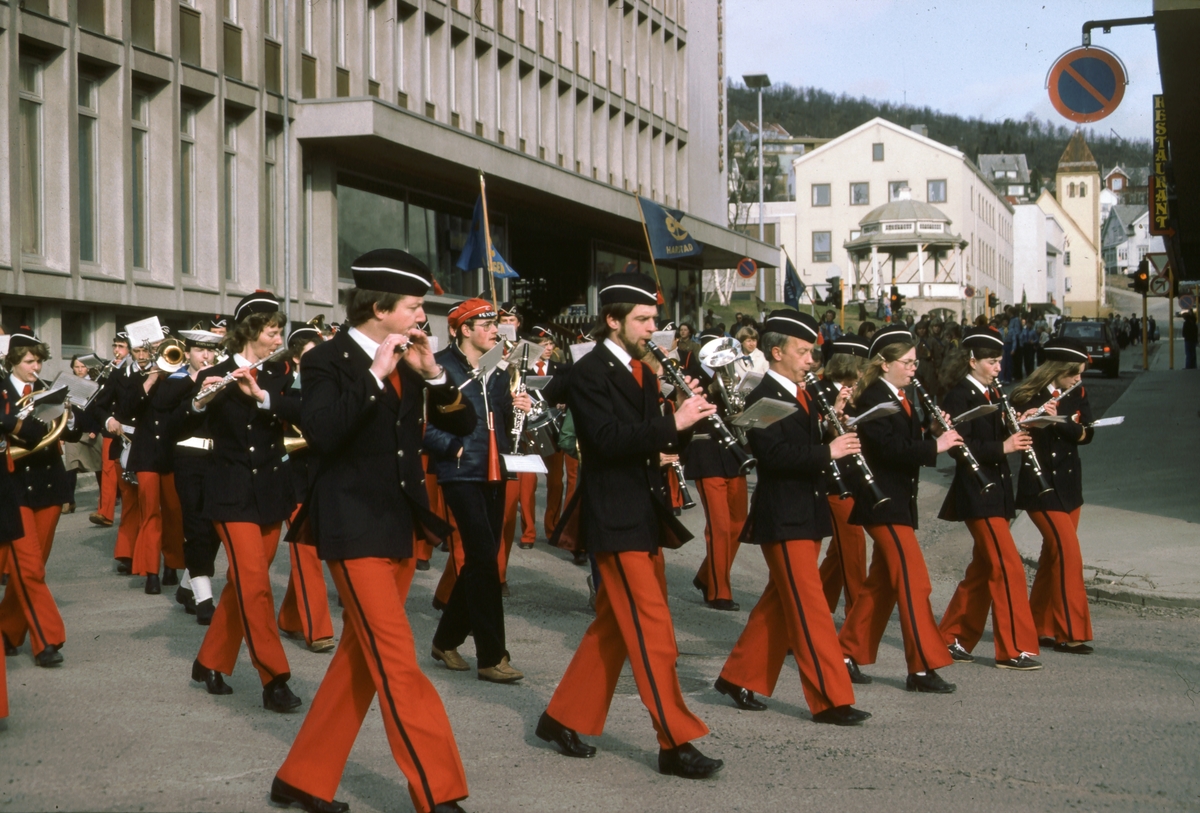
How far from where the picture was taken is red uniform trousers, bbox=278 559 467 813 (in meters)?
4.77

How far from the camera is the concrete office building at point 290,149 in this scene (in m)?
20.2

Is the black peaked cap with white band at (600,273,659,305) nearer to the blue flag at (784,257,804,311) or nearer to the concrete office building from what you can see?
the concrete office building

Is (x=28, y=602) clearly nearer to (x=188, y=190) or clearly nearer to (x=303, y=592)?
(x=303, y=592)

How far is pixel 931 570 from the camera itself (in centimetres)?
1198

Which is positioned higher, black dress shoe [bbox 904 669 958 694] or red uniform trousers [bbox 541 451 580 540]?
red uniform trousers [bbox 541 451 580 540]

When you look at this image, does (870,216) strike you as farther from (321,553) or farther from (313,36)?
(321,553)

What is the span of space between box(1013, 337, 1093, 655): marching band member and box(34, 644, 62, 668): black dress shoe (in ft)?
17.5

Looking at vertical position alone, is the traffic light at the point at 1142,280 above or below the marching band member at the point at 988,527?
above

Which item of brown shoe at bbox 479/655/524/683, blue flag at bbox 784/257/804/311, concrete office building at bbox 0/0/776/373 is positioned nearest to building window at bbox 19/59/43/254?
concrete office building at bbox 0/0/776/373

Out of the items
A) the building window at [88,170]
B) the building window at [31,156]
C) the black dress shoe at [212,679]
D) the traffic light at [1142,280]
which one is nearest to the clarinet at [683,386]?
the black dress shoe at [212,679]

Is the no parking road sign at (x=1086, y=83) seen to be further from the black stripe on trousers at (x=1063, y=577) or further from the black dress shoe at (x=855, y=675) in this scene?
the black dress shoe at (x=855, y=675)

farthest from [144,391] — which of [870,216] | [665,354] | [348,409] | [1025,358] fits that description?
[870,216]

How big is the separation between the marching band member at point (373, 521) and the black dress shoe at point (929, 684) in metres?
3.18

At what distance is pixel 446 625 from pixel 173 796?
8.53 ft
